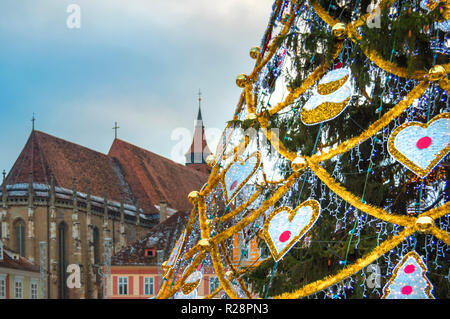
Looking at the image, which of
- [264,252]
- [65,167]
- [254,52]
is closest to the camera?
[254,52]

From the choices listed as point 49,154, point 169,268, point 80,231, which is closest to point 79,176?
point 49,154

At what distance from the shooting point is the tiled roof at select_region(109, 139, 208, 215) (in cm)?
5066

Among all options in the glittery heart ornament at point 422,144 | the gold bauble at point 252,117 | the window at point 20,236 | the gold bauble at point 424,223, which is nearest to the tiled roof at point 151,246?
the window at point 20,236

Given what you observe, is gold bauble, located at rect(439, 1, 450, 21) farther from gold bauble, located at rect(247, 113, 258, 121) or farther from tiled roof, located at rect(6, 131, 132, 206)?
tiled roof, located at rect(6, 131, 132, 206)

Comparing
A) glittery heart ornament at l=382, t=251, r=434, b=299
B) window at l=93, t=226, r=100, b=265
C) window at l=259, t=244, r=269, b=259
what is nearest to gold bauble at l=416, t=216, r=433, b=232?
glittery heart ornament at l=382, t=251, r=434, b=299

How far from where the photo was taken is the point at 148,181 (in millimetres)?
51438

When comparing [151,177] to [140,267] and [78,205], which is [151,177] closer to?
[78,205]

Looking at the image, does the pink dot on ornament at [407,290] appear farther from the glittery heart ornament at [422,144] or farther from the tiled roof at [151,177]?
the tiled roof at [151,177]

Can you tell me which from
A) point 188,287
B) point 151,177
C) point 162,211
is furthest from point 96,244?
point 188,287

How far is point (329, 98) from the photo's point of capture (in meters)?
4.55

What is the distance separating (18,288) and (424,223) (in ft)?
99.7

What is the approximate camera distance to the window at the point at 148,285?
30453 mm
